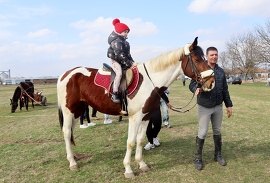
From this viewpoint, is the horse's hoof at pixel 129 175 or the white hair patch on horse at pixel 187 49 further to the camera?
the horse's hoof at pixel 129 175

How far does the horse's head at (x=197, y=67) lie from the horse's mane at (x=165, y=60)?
148mm

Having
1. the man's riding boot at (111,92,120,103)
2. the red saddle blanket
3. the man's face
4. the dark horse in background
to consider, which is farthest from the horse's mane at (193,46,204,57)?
the dark horse in background

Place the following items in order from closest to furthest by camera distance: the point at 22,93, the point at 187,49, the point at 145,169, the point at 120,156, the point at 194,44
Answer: the point at 194,44 → the point at 187,49 → the point at 145,169 → the point at 120,156 → the point at 22,93

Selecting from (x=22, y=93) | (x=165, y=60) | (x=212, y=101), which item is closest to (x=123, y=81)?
(x=165, y=60)

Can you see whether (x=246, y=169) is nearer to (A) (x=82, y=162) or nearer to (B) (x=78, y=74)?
(A) (x=82, y=162)

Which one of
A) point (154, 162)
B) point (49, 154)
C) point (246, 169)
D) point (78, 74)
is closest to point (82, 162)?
point (49, 154)

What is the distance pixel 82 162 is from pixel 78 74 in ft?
6.29

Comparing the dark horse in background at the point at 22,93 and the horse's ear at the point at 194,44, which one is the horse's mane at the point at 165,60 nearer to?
the horse's ear at the point at 194,44

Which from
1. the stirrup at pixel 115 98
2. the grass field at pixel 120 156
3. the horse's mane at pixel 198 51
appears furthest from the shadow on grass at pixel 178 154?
the horse's mane at pixel 198 51

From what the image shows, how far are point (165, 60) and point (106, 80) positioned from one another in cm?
121

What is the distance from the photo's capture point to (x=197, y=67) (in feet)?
13.0

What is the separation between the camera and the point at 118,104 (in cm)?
441

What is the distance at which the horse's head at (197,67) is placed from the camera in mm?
3834

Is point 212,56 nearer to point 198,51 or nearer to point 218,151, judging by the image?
point 198,51
